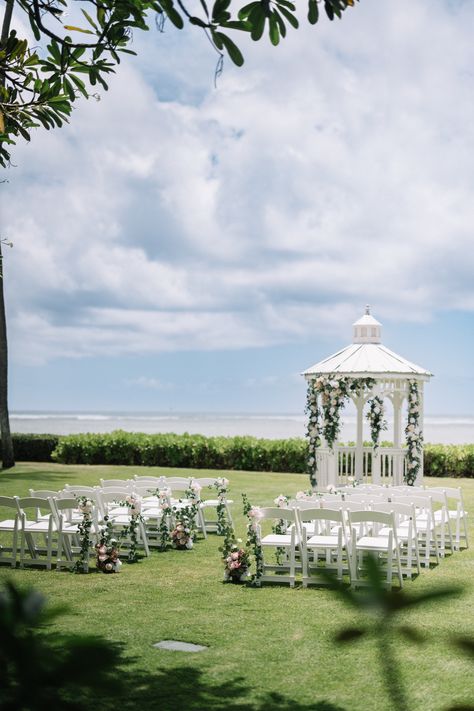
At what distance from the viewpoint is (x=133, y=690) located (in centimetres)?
554

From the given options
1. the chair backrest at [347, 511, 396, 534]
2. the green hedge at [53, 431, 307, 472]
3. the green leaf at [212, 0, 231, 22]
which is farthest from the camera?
the green hedge at [53, 431, 307, 472]

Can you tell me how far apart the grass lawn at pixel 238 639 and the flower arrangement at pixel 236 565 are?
0.55 feet

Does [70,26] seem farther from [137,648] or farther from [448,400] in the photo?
[448,400]

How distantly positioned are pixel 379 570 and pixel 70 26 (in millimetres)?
5043

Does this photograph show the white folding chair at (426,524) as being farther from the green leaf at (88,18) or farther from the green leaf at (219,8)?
the green leaf at (219,8)

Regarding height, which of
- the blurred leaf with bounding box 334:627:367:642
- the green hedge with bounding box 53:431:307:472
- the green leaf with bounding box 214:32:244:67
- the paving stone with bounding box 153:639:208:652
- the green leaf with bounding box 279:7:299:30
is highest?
the green leaf with bounding box 279:7:299:30

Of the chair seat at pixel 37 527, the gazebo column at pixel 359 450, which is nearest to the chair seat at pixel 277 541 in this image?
the chair seat at pixel 37 527

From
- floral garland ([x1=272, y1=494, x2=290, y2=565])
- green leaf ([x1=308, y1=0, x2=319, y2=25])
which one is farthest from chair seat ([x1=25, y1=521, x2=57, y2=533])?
green leaf ([x1=308, y1=0, x2=319, y2=25])

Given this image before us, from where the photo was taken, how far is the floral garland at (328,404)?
18.3m

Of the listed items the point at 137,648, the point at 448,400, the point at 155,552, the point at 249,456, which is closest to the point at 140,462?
the point at 249,456

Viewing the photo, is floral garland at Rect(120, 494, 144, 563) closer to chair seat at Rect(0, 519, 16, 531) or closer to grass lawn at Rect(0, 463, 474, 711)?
grass lawn at Rect(0, 463, 474, 711)

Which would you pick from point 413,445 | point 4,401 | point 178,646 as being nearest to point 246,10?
point 178,646

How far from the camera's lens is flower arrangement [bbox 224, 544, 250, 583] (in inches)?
363

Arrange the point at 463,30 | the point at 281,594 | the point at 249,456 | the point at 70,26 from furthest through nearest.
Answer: the point at 249,456 < the point at 463,30 < the point at 281,594 < the point at 70,26
